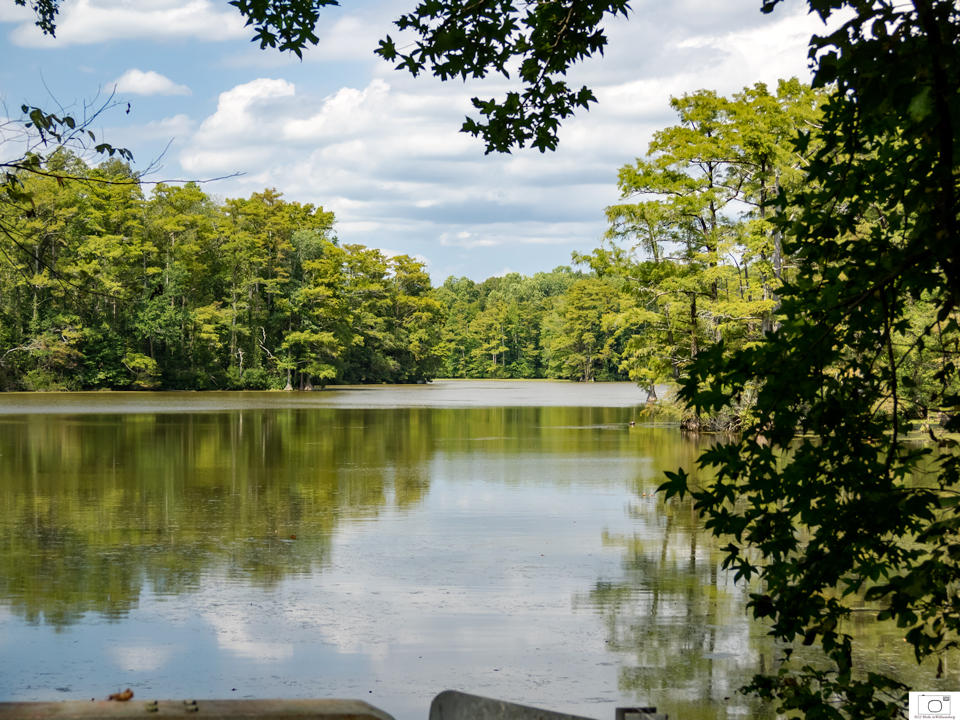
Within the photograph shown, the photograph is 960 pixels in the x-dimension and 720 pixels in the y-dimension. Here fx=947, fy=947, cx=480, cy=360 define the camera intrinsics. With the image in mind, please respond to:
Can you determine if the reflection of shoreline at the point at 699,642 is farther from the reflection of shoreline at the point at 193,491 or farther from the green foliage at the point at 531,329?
the green foliage at the point at 531,329

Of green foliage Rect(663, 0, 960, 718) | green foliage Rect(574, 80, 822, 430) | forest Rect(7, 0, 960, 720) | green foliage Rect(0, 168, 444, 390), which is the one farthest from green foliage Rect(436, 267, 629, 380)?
green foliage Rect(663, 0, 960, 718)

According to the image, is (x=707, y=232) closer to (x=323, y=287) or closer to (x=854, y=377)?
(x=854, y=377)

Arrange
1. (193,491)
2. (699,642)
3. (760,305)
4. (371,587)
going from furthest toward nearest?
(760,305) → (193,491) → (371,587) → (699,642)

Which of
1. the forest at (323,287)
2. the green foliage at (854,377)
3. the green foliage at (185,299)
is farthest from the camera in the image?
the green foliage at (185,299)

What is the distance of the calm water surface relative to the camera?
18.5 feet

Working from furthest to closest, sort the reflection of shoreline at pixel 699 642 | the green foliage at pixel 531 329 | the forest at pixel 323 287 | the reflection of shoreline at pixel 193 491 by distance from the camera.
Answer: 1. the green foliage at pixel 531 329
2. the forest at pixel 323 287
3. the reflection of shoreline at pixel 193 491
4. the reflection of shoreline at pixel 699 642

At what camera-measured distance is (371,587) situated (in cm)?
798

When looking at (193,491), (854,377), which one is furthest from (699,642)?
(193,491)

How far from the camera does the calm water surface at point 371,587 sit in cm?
563

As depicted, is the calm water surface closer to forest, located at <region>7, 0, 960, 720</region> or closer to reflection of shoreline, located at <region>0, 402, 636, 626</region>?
reflection of shoreline, located at <region>0, 402, 636, 626</region>

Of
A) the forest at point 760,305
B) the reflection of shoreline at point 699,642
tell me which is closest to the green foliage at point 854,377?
the forest at point 760,305

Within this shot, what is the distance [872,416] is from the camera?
11.0 feet

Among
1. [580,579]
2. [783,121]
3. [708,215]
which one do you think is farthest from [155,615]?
[708,215]

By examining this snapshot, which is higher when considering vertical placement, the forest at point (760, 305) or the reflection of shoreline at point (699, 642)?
the forest at point (760, 305)
